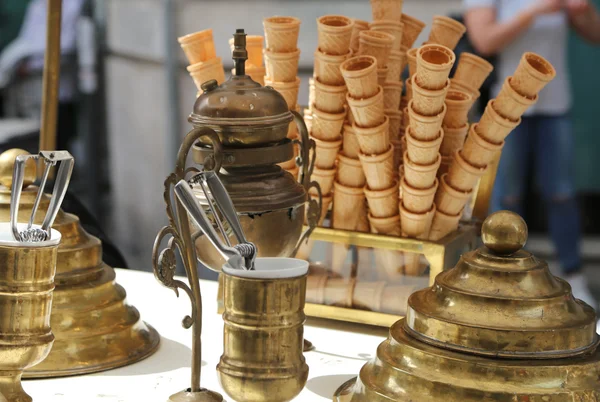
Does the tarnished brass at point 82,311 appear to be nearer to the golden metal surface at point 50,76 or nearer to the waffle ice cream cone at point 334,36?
the golden metal surface at point 50,76

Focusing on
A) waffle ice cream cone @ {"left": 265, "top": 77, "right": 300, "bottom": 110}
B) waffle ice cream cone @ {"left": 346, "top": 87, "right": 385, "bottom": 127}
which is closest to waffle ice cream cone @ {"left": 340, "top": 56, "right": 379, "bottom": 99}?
waffle ice cream cone @ {"left": 346, "top": 87, "right": 385, "bottom": 127}

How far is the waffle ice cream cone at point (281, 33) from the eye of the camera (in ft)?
3.98

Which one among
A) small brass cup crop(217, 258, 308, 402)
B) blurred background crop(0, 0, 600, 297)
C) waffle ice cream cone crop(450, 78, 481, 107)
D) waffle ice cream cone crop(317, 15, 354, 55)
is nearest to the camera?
small brass cup crop(217, 258, 308, 402)

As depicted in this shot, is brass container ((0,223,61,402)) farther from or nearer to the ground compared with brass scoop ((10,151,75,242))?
nearer to the ground

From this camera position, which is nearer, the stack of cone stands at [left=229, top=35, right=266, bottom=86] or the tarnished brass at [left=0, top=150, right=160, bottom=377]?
the tarnished brass at [left=0, top=150, right=160, bottom=377]

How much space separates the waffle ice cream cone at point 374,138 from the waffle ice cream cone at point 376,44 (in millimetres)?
97

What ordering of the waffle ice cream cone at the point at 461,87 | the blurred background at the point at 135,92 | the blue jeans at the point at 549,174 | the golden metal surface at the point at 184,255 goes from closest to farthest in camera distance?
the golden metal surface at the point at 184,255
the waffle ice cream cone at the point at 461,87
the blue jeans at the point at 549,174
the blurred background at the point at 135,92

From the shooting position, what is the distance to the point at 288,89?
4.17 ft

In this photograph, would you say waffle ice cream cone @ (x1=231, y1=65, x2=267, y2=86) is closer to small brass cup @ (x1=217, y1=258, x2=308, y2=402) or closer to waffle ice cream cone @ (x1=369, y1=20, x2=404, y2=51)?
waffle ice cream cone @ (x1=369, y1=20, x2=404, y2=51)

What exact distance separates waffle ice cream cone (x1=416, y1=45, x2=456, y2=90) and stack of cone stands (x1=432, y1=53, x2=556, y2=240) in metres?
0.09

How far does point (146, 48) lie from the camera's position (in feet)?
14.2

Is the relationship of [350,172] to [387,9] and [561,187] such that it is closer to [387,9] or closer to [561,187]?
[387,9]

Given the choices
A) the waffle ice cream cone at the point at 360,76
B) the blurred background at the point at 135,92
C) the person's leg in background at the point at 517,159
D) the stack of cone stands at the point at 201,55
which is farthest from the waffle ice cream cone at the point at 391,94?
the blurred background at the point at 135,92

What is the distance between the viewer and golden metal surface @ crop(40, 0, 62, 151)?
4.48 feet
